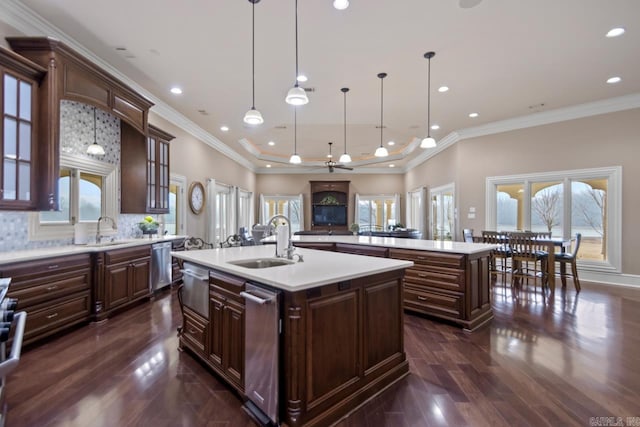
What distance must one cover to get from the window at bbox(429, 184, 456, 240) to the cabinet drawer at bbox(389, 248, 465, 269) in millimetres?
4115

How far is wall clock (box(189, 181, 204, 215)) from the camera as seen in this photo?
6.05 metres

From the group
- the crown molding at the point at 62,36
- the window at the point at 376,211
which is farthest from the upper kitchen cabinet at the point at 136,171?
the window at the point at 376,211

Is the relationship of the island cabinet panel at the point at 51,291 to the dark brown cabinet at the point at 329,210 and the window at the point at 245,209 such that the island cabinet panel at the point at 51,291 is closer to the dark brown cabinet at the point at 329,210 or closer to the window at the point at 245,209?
the window at the point at 245,209

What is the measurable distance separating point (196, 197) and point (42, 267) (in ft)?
12.1

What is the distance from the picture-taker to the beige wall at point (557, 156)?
4.89m

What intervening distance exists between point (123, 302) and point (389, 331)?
3.31 meters

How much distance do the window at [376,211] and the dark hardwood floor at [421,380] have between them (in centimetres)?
798

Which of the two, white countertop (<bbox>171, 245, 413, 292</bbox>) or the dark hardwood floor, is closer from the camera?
white countertop (<bbox>171, 245, 413, 292</bbox>)

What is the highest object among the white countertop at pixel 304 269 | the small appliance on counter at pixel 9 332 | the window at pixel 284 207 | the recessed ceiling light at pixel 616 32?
the recessed ceiling light at pixel 616 32

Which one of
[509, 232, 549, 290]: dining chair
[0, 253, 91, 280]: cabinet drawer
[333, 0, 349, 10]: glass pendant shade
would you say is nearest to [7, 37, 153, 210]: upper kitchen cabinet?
[0, 253, 91, 280]: cabinet drawer

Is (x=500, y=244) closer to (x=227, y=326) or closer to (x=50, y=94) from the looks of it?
(x=227, y=326)

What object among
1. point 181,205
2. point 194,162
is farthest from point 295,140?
point 181,205

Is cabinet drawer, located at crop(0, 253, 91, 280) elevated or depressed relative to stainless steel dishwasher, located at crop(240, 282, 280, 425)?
elevated

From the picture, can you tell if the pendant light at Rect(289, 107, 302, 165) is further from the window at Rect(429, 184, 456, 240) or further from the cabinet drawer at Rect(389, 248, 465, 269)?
the window at Rect(429, 184, 456, 240)
